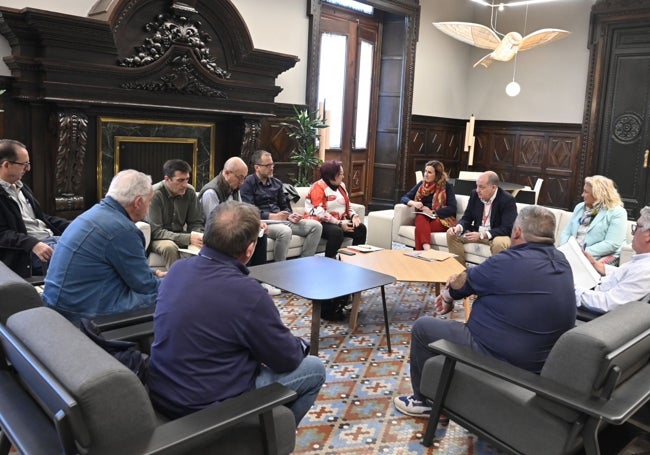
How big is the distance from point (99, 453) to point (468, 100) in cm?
1012

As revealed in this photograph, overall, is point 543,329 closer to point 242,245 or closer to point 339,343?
point 242,245

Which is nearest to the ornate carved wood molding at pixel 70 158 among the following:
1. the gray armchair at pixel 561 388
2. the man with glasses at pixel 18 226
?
the man with glasses at pixel 18 226

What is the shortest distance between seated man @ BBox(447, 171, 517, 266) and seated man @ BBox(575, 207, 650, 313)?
6.81 ft

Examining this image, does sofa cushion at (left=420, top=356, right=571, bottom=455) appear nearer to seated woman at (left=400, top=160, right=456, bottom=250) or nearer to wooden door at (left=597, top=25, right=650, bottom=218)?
seated woman at (left=400, top=160, right=456, bottom=250)

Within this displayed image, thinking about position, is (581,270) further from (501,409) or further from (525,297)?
(501,409)

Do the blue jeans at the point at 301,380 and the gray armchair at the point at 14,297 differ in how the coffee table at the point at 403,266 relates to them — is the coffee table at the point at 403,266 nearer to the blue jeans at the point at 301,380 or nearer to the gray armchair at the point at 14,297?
the blue jeans at the point at 301,380

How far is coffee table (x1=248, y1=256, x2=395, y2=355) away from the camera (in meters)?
3.27

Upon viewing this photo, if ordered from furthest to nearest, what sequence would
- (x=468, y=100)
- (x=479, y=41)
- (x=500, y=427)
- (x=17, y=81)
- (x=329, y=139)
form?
(x=468, y=100) → (x=329, y=139) → (x=479, y=41) → (x=17, y=81) → (x=500, y=427)

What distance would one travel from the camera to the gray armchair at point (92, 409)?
1.37 meters

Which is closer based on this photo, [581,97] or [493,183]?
[493,183]

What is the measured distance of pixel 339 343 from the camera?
3715 millimetres

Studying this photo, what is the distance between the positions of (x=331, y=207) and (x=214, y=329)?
12.2 ft

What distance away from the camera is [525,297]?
2.29 meters

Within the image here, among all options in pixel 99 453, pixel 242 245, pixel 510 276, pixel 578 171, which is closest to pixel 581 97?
pixel 578 171
